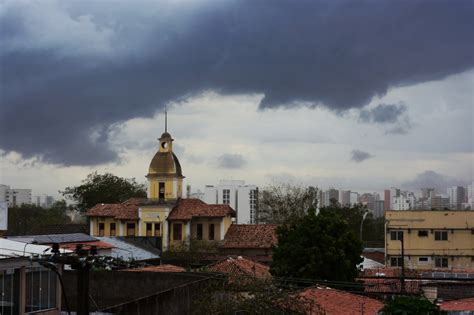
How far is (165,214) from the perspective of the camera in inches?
2344

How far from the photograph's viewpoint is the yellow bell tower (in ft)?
199

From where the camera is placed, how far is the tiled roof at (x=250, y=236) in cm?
5434

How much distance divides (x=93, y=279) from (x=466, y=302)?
48.1ft

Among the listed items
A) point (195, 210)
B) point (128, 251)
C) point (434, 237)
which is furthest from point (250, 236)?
point (434, 237)

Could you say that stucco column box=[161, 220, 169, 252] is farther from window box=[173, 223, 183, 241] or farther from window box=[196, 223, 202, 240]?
window box=[196, 223, 202, 240]

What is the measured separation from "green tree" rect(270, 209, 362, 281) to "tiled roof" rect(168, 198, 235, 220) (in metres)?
21.9

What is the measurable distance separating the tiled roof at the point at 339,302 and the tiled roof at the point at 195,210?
3009cm

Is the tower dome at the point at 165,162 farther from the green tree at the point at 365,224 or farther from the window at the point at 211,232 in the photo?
the green tree at the point at 365,224

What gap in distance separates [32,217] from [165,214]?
34.9m

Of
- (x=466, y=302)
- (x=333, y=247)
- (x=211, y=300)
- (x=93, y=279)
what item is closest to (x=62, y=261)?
(x=211, y=300)

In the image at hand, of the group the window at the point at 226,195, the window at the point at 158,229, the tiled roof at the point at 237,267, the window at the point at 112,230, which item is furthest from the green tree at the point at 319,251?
the window at the point at 226,195

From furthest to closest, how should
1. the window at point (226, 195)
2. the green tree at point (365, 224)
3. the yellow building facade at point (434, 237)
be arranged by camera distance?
the window at point (226, 195) < the green tree at point (365, 224) < the yellow building facade at point (434, 237)

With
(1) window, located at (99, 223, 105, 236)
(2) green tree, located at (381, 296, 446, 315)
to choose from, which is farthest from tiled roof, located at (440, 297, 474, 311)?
(1) window, located at (99, 223, 105, 236)

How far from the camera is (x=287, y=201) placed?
211 ft
